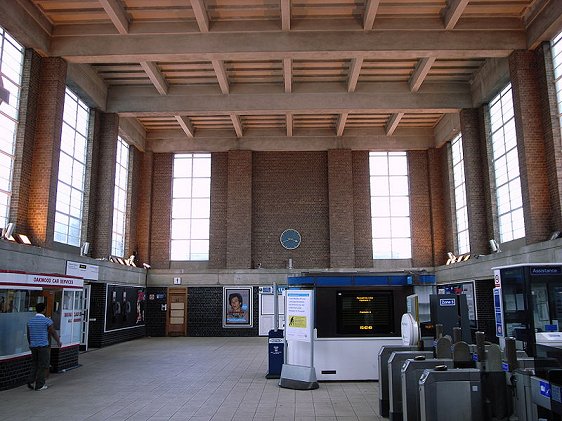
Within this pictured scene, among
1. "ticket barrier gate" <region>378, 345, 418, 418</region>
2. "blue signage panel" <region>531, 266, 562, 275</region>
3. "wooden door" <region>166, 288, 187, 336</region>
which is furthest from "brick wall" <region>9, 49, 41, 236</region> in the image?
"blue signage panel" <region>531, 266, 562, 275</region>

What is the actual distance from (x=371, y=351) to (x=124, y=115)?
14.3 metres

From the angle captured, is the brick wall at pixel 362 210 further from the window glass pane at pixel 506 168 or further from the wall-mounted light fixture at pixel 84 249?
the wall-mounted light fixture at pixel 84 249

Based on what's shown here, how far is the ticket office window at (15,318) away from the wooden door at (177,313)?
490 inches

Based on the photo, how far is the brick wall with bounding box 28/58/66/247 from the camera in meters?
14.4

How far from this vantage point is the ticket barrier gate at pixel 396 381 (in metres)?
7.00

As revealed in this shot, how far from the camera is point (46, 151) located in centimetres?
1478

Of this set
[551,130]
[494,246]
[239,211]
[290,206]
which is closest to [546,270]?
[551,130]

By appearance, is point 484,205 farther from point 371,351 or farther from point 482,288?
point 371,351

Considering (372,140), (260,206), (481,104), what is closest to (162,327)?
(260,206)

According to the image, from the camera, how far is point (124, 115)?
20328mm

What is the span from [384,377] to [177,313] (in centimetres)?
1717

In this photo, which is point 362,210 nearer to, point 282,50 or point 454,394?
point 282,50

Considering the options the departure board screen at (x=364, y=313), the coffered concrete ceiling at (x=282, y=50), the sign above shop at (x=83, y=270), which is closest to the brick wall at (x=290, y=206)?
the coffered concrete ceiling at (x=282, y=50)

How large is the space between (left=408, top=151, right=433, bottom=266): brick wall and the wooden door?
36.5 ft
